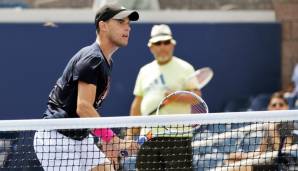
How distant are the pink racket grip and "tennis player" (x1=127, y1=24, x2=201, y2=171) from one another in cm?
109

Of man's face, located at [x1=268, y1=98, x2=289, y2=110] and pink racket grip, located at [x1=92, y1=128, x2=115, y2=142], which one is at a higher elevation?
pink racket grip, located at [x1=92, y1=128, x2=115, y2=142]

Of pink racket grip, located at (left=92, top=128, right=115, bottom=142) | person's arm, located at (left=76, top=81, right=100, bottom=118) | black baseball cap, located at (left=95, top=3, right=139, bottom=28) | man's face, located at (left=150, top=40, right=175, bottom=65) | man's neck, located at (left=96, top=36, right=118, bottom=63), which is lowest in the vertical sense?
pink racket grip, located at (left=92, top=128, right=115, bottom=142)

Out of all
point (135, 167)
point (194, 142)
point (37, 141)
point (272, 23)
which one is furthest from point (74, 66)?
point (272, 23)

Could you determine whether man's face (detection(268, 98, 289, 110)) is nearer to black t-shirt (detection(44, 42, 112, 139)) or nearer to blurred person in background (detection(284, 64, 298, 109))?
blurred person in background (detection(284, 64, 298, 109))

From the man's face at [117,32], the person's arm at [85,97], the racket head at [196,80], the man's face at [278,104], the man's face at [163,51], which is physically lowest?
the man's face at [278,104]

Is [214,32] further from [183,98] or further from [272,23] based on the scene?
[183,98]

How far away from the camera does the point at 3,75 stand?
10.8 meters

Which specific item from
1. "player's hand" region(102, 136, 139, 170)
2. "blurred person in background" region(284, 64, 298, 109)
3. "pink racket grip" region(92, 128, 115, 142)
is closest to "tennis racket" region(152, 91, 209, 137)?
"player's hand" region(102, 136, 139, 170)

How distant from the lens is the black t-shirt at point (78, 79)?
622cm

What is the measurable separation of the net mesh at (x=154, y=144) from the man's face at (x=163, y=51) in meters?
0.84

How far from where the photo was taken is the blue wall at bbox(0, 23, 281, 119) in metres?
10.9

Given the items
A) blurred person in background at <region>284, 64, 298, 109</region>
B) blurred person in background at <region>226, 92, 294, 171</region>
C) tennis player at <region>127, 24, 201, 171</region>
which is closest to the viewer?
blurred person in background at <region>226, 92, 294, 171</region>

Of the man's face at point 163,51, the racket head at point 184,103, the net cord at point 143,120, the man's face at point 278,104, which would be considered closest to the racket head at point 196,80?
the man's face at point 163,51

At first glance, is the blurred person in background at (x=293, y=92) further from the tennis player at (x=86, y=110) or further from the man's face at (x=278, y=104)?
the tennis player at (x=86, y=110)
